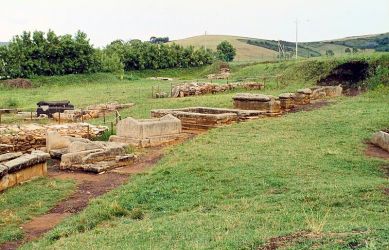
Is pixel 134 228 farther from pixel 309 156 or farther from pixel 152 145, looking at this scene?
pixel 152 145

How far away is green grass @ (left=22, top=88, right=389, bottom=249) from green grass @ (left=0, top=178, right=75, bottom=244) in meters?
0.91

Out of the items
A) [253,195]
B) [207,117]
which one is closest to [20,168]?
[253,195]

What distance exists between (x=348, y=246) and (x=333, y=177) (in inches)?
220

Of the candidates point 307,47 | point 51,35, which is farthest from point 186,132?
point 307,47

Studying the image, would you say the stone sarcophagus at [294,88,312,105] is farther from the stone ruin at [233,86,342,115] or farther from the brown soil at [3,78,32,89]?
the brown soil at [3,78,32,89]

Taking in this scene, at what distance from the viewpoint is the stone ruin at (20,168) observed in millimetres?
11477

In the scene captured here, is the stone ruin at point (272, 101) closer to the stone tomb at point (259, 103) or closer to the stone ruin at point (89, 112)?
the stone tomb at point (259, 103)

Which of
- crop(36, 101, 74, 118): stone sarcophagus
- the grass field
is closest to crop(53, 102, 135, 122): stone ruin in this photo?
crop(36, 101, 74, 118): stone sarcophagus

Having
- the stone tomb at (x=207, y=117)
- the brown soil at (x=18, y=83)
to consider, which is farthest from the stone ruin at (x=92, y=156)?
the brown soil at (x=18, y=83)

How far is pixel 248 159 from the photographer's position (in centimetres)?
1207

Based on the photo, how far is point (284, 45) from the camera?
335 feet

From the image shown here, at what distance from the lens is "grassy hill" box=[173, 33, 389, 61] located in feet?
293

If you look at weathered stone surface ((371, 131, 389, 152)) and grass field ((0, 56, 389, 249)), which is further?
weathered stone surface ((371, 131, 389, 152))

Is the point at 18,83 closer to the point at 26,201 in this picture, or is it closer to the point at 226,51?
the point at 26,201
